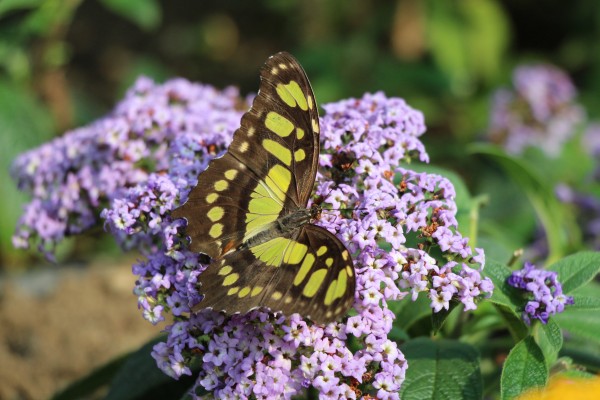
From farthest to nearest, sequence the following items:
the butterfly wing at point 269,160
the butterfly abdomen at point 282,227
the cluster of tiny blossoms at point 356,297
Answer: the butterfly wing at point 269,160
the butterfly abdomen at point 282,227
the cluster of tiny blossoms at point 356,297

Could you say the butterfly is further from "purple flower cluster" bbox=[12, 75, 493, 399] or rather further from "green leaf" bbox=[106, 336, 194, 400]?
"green leaf" bbox=[106, 336, 194, 400]

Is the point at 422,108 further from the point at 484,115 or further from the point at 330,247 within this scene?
the point at 330,247

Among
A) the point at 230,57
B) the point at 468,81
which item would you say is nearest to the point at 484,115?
the point at 468,81

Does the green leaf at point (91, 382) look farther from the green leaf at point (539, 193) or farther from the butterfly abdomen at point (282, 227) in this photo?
the green leaf at point (539, 193)

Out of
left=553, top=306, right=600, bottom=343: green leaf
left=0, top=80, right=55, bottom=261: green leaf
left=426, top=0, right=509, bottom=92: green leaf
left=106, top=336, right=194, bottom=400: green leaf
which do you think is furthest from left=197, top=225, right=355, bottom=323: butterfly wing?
left=426, top=0, right=509, bottom=92: green leaf

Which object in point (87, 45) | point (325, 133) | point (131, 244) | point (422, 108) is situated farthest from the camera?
point (87, 45)

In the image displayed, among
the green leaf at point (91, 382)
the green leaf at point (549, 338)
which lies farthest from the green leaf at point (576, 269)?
the green leaf at point (91, 382)
